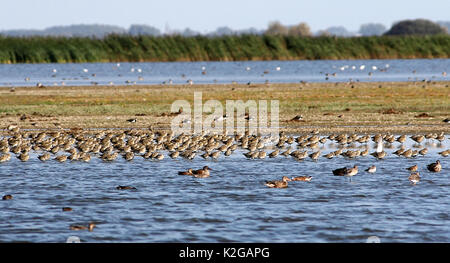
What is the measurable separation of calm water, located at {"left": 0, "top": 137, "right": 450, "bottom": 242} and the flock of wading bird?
30 centimetres

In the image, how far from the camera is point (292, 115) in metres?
30.4

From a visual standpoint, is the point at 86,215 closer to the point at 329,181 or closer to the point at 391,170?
the point at 329,181

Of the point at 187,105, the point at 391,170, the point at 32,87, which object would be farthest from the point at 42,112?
the point at 391,170

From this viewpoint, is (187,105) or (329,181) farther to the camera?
(187,105)

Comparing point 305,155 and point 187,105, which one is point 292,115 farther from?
point 305,155

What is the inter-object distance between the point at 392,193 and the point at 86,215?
599 cm

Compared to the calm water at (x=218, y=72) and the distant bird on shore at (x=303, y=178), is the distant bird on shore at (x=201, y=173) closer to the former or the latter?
the distant bird on shore at (x=303, y=178)

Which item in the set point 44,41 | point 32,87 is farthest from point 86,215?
point 44,41

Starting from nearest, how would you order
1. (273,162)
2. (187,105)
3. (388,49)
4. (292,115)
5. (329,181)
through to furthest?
(329,181), (273,162), (292,115), (187,105), (388,49)

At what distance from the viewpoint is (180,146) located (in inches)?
881

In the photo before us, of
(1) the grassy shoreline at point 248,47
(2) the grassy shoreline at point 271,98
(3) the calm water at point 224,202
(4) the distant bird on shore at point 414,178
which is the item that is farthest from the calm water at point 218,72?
(4) the distant bird on shore at point 414,178

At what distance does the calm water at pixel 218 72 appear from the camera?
170 ft

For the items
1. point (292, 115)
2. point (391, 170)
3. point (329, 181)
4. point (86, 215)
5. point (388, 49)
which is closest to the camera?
point (86, 215)

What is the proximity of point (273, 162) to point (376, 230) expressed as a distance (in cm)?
729
